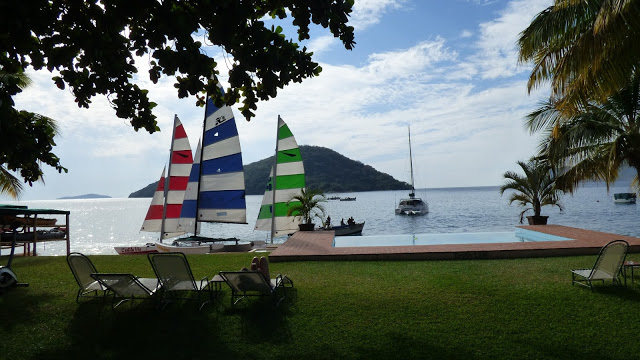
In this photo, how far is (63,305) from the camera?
6.36 m

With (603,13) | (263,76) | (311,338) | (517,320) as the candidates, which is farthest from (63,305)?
(603,13)

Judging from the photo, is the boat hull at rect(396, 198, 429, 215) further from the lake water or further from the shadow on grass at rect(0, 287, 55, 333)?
the shadow on grass at rect(0, 287, 55, 333)

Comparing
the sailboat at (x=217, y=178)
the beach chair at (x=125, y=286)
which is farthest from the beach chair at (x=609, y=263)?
the sailboat at (x=217, y=178)

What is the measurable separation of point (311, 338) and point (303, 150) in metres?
146

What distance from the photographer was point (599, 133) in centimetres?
1077

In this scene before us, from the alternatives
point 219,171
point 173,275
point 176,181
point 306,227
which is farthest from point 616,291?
point 176,181

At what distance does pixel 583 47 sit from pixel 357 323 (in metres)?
6.11

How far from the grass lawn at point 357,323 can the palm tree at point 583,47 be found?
358 centimetres

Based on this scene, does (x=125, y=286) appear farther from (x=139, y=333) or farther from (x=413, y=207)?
(x=413, y=207)

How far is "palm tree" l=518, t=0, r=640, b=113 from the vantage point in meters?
6.66

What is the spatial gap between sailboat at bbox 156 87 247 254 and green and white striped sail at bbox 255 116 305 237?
12.1 feet

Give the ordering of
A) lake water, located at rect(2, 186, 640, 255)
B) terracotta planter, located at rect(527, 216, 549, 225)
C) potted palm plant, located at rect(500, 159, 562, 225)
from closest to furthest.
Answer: terracotta planter, located at rect(527, 216, 549, 225), potted palm plant, located at rect(500, 159, 562, 225), lake water, located at rect(2, 186, 640, 255)

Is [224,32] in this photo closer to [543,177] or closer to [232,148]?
[232,148]

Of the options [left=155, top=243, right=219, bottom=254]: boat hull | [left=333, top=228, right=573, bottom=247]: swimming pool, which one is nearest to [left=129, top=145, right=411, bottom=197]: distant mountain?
[left=155, top=243, right=219, bottom=254]: boat hull
